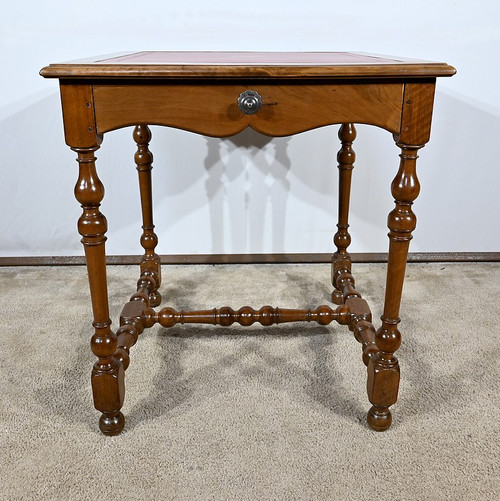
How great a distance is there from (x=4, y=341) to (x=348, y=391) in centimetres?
77

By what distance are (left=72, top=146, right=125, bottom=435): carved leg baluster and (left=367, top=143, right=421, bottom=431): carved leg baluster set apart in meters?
0.44

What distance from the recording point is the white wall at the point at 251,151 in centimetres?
163

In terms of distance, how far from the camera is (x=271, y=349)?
1313mm

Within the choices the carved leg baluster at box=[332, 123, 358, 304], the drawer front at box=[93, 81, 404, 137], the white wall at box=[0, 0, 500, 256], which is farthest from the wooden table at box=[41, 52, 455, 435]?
the white wall at box=[0, 0, 500, 256]

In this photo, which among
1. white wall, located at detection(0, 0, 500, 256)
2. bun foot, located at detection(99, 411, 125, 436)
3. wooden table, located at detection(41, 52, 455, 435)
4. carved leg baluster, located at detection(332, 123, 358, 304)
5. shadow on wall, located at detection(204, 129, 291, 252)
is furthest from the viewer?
shadow on wall, located at detection(204, 129, 291, 252)

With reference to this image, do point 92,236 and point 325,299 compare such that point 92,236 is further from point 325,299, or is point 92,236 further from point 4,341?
point 325,299

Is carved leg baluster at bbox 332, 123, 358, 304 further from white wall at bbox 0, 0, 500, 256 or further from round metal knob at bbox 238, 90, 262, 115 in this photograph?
round metal knob at bbox 238, 90, 262, 115

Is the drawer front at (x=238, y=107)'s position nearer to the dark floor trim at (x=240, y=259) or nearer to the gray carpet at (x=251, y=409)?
the gray carpet at (x=251, y=409)

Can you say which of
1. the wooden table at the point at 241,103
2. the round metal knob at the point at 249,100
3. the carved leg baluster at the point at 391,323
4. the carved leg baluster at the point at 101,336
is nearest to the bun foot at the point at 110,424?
the carved leg baluster at the point at 101,336

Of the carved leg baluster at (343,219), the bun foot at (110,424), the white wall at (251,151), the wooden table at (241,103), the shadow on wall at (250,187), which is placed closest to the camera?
the wooden table at (241,103)

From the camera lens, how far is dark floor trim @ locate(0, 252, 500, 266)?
1812 millimetres

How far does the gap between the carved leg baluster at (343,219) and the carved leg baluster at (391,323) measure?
13.3 inches

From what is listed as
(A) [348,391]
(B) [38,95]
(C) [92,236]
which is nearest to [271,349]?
(A) [348,391]

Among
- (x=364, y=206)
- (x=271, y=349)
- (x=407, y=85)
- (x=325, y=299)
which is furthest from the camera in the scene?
(x=364, y=206)
